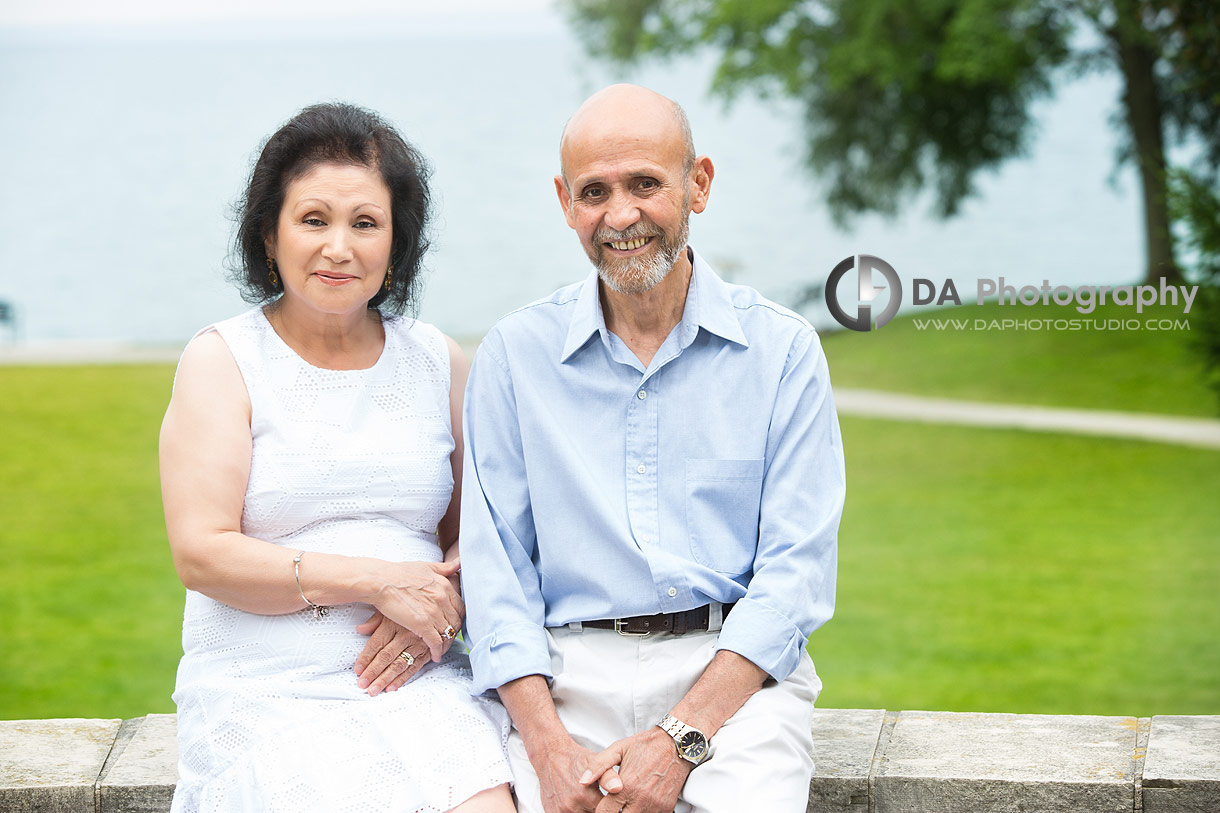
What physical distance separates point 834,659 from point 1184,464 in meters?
5.00

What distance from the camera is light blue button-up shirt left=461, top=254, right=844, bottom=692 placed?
195 centimetres

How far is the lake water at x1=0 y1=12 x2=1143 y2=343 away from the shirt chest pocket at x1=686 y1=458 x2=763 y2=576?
1292 cm

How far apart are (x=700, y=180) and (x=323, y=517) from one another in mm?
872

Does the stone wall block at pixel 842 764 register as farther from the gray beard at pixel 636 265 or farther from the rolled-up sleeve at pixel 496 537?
the gray beard at pixel 636 265

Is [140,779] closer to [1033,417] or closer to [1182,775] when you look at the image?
[1182,775]

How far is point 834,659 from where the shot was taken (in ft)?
24.3

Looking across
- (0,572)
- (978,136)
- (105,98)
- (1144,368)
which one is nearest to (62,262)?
(105,98)

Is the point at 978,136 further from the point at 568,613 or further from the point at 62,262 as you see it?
the point at 62,262

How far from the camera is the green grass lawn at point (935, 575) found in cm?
701

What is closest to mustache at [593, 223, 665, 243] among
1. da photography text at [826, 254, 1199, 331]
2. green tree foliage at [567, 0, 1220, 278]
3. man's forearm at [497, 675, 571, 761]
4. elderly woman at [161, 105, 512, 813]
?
elderly woman at [161, 105, 512, 813]

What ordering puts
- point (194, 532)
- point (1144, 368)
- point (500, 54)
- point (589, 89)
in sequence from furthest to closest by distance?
point (500, 54) → point (589, 89) → point (1144, 368) → point (194, 532)

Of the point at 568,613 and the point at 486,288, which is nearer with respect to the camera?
the point at 568,613

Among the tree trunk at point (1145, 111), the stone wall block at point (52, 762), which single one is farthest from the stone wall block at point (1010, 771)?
the tree trunk at point (1145, 111)

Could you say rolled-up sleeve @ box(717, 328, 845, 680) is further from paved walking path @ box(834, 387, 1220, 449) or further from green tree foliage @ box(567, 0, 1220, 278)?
green tree foliage @ box(567, 0, 1220, 278)
